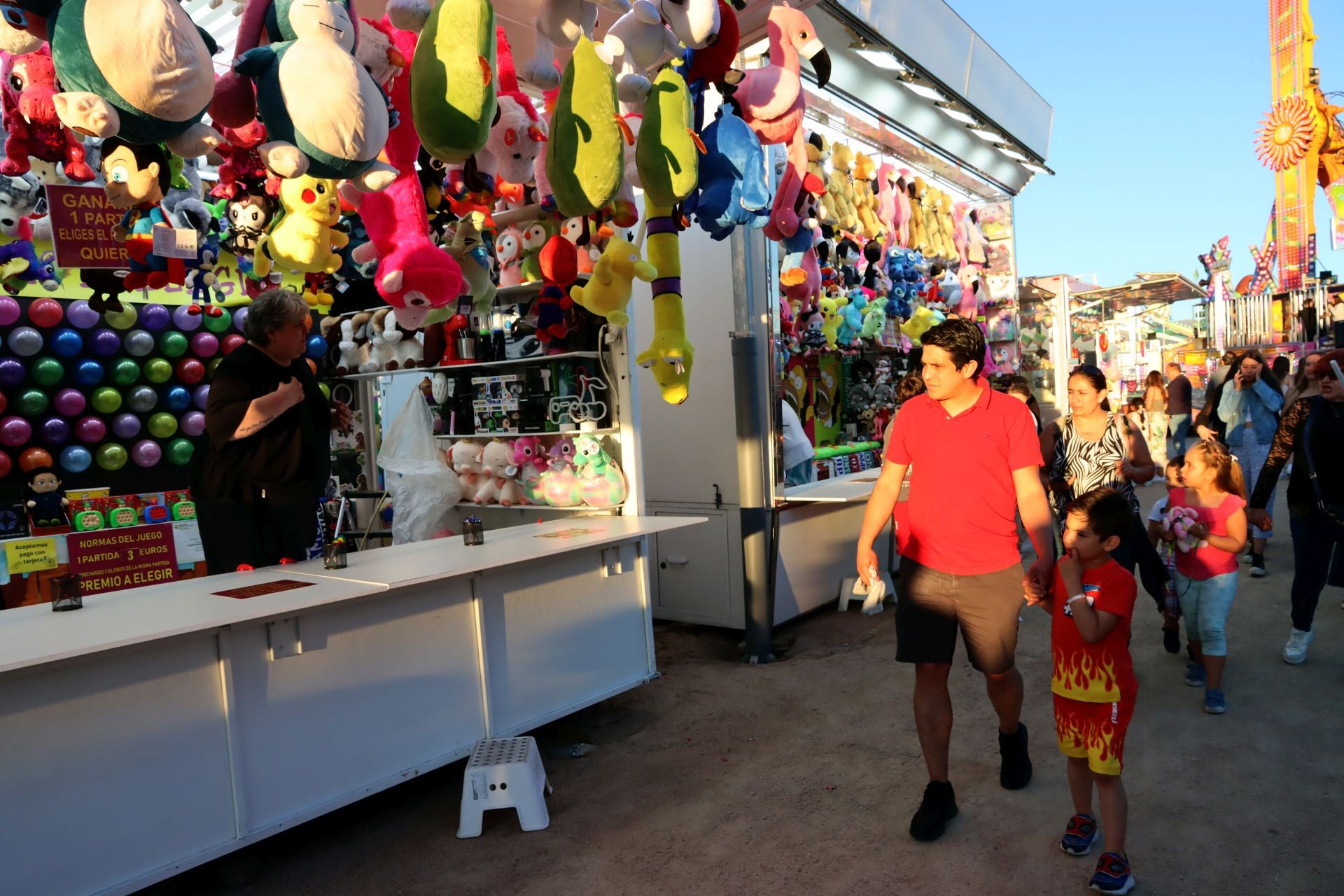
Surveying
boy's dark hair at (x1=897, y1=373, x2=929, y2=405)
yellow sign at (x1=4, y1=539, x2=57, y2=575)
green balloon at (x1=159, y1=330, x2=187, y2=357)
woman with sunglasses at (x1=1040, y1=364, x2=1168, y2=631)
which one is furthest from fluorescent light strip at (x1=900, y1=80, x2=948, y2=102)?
yellow sign at (x1=4, y1=539, x2=57, y2=575)

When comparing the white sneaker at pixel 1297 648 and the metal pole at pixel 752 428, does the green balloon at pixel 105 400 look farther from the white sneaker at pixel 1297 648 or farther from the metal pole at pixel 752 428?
the white sneaker at pixel 1297 648

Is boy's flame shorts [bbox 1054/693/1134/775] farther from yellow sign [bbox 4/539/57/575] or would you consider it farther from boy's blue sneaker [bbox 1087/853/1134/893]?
yellow sign [bbox 4/539/57/575]

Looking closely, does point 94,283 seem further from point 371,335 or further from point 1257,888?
point 1257,888

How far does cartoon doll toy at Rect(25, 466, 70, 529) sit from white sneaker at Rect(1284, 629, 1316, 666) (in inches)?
254

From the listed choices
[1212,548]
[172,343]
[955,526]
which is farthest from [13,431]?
[1212,548]

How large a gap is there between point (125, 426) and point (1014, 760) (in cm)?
526

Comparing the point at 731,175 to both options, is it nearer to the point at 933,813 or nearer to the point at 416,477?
the point at 933,813

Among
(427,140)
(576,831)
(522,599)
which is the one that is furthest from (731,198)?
(576,831)

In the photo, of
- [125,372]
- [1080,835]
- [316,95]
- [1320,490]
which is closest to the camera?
[316,95]

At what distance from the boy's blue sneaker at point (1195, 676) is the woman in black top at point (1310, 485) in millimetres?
522

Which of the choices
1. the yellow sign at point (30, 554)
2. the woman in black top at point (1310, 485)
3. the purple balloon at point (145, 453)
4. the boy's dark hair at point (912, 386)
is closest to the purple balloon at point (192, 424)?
the purple balloon at point (145, 453)

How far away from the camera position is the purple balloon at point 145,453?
5.29m

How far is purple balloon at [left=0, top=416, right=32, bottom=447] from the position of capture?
4.73 meters

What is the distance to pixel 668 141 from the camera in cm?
239
